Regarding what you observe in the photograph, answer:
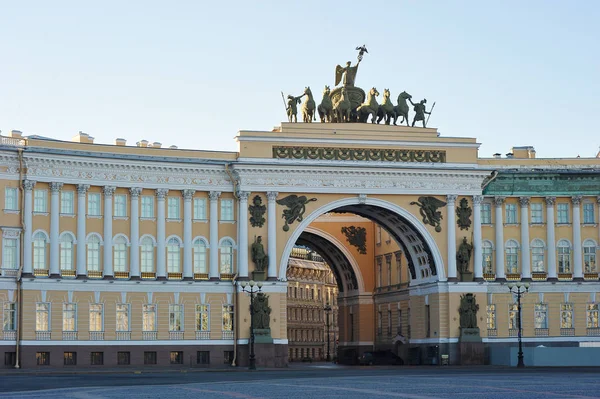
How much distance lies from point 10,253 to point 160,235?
346 inches

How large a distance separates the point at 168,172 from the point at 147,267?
5.68 m

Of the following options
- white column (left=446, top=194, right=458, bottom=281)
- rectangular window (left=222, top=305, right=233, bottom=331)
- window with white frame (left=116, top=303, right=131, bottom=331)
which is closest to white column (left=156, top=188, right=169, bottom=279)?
window with white frame (left=116, top=303, right=131, bottom=331)

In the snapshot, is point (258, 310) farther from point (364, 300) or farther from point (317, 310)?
point (317, 310)

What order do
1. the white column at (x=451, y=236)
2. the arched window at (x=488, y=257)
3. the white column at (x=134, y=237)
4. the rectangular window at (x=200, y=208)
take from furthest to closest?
the arched window at (x=488, y=257), the white column at (x=451, y=236), the rectangular window at (x=200, y=208), the white column at (x=134, y=237)

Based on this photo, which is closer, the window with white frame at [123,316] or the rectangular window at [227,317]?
the window with white frame at [123,316]

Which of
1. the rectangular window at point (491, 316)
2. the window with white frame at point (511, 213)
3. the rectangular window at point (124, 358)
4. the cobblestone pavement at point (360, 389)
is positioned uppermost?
the window with white frame at point (511, 213)

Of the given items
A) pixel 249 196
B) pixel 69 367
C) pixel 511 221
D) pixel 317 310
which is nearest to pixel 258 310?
pixel 249 196

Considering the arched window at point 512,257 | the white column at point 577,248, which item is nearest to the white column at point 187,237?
the arched window at point 512,257

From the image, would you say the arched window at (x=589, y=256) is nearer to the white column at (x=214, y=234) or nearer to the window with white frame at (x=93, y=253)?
the white column at (x=214, y=234)

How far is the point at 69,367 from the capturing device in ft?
217

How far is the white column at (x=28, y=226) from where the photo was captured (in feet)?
220

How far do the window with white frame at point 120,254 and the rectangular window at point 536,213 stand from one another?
25996 millimetres

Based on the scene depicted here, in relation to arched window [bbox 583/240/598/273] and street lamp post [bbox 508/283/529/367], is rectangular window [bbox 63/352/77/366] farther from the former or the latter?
arched window [bbox 583/240/598/273]

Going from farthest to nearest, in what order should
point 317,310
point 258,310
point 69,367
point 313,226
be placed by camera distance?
1. point 317,310
2. point 313,226
3. point 258,310
4. point 69,367
